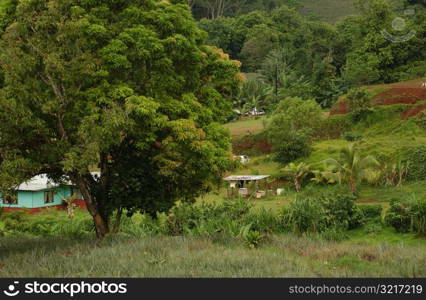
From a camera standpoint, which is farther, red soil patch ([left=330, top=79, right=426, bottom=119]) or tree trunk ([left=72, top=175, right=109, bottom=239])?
red soil patch ([left=330, top=79, right=426, bottom=119])

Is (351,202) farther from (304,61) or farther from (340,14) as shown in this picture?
(340,14)

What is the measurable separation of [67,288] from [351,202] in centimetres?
1205

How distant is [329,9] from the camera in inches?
4279

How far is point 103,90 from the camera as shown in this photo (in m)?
13.0

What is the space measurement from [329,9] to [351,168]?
288 ft

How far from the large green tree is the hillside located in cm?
9287

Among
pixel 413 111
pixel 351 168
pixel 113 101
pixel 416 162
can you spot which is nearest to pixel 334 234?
pixel 113 101

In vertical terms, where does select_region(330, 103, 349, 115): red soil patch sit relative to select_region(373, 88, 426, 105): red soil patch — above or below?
below

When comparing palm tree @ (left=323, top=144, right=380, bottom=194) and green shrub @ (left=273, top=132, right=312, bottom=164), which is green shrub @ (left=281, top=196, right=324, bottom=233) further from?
green shrub @ (left=273, top=132, right=312, bottom=164)

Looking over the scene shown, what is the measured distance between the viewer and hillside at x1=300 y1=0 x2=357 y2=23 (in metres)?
105

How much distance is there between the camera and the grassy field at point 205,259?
8438 mm

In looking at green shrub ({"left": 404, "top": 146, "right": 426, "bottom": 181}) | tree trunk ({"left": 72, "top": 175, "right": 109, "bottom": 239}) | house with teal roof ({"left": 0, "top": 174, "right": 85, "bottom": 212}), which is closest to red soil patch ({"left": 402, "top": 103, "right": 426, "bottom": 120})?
green shrub ({"left": 404, "top": 146, "right": 426, "bottom": 181})

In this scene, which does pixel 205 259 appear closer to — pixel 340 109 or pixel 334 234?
pixel 334 234

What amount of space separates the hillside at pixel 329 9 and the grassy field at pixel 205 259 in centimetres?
9685
